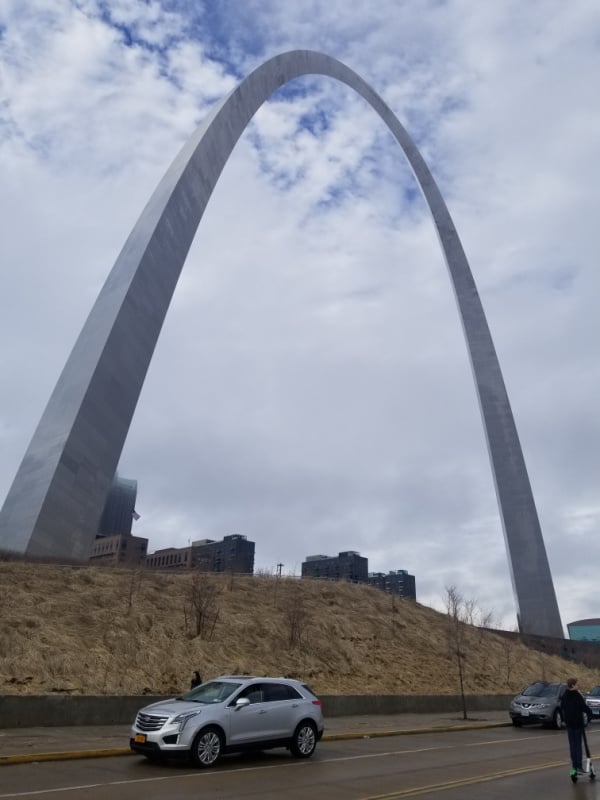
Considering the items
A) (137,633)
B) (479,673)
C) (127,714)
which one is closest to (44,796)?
(127,714)

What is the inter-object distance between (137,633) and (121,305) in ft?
37.5

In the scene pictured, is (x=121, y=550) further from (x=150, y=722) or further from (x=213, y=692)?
(x=150, y=722)

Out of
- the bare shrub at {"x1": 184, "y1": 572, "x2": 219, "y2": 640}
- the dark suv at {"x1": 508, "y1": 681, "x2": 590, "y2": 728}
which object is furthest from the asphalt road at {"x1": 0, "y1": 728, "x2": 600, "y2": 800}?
the bare shrub at {"x1": 184, "y1": 572, "x2": 219, "y2": 640}

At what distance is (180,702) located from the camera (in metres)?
11.2

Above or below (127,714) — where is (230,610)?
above

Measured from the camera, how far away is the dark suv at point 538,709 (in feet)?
65.7

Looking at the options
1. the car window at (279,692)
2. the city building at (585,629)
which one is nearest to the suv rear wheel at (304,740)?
the car window at (279,692)

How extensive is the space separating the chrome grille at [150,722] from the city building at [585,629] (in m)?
106

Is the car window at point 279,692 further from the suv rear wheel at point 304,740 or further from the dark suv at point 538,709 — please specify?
the dark suv at point 538,709

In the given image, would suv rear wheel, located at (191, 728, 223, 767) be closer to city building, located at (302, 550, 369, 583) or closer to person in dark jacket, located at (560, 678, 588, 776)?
person in dark jacket, located at (560, 678, 588, 776)

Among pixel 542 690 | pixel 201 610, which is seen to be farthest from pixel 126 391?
pixel 542 690

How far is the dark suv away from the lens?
20031 millimetres

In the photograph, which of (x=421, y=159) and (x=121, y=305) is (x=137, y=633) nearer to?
(x=121, y=305)

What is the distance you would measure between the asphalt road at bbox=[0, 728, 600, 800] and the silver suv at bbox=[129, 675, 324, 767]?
0.90 feet
